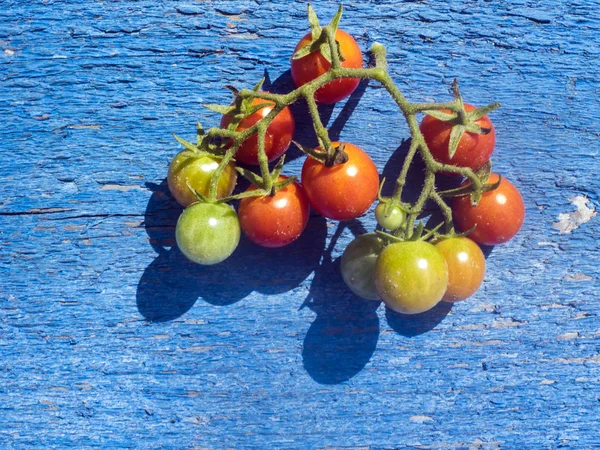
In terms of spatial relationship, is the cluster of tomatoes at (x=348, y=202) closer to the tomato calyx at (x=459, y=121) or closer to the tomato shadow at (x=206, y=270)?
the tomato calyx at (x=459, y=121)

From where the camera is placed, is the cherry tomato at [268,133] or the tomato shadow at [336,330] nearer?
the cherry tomato at [268,133]

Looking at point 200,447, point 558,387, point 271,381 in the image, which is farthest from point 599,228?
point 200,447

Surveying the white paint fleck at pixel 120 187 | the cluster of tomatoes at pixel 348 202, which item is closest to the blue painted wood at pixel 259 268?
the white paint fleck at pixel 120 187

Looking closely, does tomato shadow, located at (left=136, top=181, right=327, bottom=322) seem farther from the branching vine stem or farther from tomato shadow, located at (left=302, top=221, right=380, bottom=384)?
the branching vine stem

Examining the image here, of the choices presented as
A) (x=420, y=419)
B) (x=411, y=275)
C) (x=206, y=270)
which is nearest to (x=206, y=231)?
(x=206, y=270)

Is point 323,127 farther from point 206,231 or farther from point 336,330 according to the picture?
point 336,330

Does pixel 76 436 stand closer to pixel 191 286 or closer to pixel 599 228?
pixel 191 286
